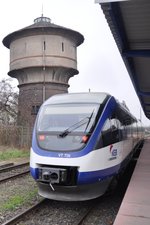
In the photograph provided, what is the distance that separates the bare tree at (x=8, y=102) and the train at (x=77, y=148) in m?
29.9

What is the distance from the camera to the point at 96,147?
7.50 m

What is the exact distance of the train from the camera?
7.23 meters

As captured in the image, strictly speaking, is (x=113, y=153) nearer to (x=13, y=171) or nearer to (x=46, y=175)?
(x=46, y=175)

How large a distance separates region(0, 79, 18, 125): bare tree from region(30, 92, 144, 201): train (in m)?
29.9

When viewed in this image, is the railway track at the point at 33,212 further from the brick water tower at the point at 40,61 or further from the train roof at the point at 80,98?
the brick water tower at the point at 40,61

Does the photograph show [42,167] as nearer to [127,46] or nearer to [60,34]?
[127,46]

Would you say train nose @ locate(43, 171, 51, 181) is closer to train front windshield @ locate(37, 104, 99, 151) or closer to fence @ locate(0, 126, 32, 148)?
train front windshield @ locate(37, 104, 99, 151)

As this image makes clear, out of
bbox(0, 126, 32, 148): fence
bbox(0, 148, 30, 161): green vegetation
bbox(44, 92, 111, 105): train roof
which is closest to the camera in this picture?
bbox(44, 92, 111, 105): train roof

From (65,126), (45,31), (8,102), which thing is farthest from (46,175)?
(8,102)

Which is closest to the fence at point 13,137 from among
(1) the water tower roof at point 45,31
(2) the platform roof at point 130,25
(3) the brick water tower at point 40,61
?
(3) the brick water tower at point 40,61

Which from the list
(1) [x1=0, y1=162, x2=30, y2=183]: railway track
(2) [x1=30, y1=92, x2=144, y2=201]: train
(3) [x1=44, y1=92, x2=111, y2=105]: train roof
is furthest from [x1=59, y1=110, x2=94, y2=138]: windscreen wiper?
(1) [x1=0, y1=162, x2=30, y2=183]: railway track

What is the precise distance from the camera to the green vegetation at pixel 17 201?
25.6 ft

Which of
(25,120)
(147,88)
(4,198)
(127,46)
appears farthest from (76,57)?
(4,198)

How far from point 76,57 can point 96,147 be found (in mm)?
28559
